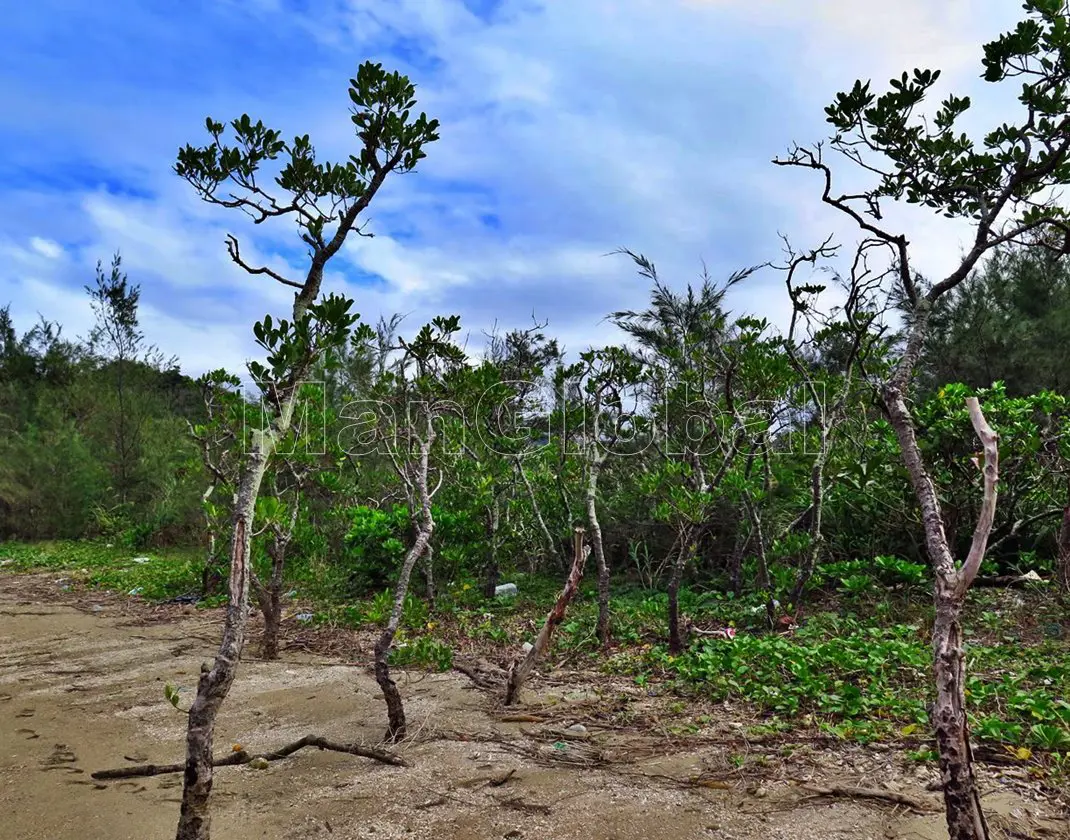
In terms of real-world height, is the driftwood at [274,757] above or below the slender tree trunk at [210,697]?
below

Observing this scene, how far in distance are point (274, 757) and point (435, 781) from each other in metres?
0.81

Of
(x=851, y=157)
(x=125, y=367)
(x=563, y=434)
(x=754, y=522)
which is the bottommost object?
(x=754, y=522)

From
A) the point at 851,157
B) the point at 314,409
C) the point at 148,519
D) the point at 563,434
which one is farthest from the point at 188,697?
the point at 148,519

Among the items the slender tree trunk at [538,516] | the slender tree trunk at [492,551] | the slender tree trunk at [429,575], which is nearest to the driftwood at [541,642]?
Answer: the slender tree trunk at [538,516]

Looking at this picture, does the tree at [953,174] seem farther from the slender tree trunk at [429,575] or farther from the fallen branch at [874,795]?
the slender tree trunk at [429,575]

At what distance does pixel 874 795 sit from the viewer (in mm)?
2871

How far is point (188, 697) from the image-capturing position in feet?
16.1

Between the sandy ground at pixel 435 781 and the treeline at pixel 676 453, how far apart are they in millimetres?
1364

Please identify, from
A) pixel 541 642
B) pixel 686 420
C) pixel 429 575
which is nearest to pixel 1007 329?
pixel 686 420

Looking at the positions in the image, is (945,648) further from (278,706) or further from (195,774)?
(278,706)

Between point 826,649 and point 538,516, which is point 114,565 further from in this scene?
point 826,649

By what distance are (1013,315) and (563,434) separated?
8.01 meters

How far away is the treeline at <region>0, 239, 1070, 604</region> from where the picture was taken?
237 inches

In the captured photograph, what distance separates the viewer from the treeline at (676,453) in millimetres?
6008
